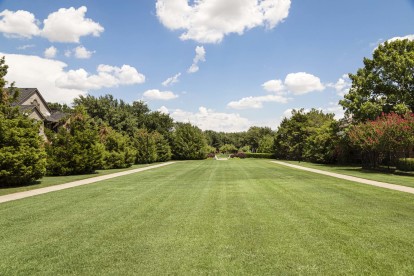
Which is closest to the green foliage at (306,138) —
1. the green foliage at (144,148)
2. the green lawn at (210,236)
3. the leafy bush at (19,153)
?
the green foliage at (144,148)

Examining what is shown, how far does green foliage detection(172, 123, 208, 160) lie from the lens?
5469 centimetres

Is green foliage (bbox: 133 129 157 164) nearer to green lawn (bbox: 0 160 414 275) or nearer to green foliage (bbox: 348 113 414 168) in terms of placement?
green foliage (bbox: 348 113 414 168)

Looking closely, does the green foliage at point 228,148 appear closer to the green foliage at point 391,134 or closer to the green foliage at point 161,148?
the green foliage at point 161,148

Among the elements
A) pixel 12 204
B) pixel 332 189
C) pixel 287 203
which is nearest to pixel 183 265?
pixel 287 203

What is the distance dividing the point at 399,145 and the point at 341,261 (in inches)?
767

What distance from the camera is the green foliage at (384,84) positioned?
25000 mm

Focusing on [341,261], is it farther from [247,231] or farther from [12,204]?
[12,204]

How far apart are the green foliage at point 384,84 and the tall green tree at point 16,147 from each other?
993 inches

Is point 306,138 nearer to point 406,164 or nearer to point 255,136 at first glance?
point 406,164

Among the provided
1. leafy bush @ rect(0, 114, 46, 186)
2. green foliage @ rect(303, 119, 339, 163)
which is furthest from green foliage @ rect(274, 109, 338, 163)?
leafy bush @ rect(0, 114, 46, 186)

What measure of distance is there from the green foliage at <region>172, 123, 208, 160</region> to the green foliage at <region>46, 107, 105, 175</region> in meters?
31.7

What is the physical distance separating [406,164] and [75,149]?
23.0m

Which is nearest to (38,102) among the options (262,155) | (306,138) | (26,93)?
(26,93)

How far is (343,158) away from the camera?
33.8 meters
